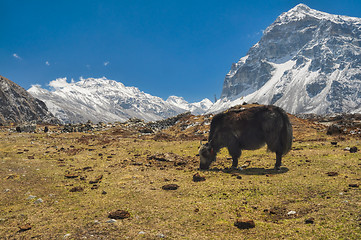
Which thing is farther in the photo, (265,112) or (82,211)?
(265,112)

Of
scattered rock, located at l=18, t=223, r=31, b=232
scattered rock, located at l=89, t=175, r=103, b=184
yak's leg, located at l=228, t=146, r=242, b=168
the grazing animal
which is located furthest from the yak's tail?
scattered rock, located at l=18, t=223, r=31, b=232

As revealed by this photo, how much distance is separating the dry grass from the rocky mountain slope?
101799mm

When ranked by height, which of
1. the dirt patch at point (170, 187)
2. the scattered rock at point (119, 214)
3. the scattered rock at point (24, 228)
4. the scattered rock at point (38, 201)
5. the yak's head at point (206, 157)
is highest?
the yak's head at point (206, 157)

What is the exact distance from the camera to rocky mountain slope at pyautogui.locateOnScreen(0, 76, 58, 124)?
102719 millimetres

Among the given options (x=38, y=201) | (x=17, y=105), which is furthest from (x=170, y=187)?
(x=17, y=105)

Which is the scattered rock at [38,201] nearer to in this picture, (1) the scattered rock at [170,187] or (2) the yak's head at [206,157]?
(1) the scattered rock at [170,187]

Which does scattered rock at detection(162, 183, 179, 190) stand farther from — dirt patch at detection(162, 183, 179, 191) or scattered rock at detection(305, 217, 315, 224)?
scattered rock at detection(305, 217, 315, 224)

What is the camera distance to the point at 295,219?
6.18 m

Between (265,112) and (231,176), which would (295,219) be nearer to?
(231,176)

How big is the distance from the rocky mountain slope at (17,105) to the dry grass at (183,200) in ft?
334

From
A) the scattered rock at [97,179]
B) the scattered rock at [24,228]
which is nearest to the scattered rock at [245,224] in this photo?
the scattered rock at [24,228]

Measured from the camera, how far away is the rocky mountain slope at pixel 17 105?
Result: 102719mm

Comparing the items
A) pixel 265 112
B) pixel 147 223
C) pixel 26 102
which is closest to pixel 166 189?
pixel 147 223

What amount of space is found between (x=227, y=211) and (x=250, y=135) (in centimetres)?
710
